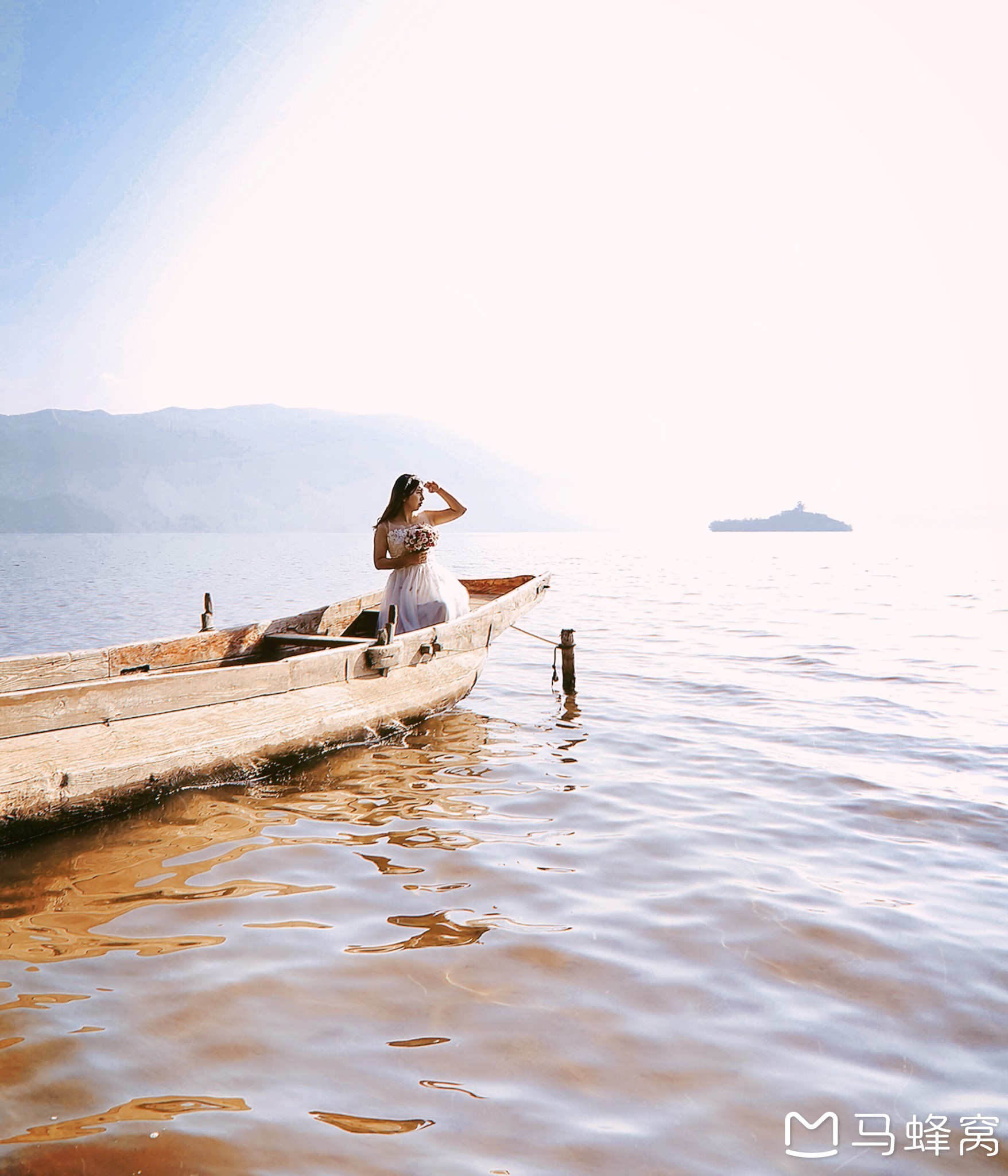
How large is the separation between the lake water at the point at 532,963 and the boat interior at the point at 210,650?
1.71 m

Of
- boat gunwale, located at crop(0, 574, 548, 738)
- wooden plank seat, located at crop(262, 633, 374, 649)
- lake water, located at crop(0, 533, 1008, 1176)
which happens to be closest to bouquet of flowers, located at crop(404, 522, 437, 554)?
boat gunwale, located at crop(0, 574, 548, 738)

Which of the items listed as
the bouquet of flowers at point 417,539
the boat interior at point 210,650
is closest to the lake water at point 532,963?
the boat interior at point 210,650

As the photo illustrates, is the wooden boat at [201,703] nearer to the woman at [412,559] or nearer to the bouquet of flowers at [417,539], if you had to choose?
the woman at [412,559]

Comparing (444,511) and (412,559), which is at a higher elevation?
(444,511)

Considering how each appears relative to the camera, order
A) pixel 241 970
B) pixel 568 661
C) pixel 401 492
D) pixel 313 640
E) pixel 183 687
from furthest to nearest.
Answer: pixel 568 661
pixel 401 492
pixel 313 640
pixel 183 687
pixel 241 970

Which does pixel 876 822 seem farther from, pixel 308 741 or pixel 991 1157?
pixel 308 741

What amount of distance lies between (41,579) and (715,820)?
119 ft

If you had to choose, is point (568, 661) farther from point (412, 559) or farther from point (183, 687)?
point (183, 687)

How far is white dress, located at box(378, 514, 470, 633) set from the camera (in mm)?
8992

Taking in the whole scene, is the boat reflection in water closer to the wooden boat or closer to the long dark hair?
the wooden boat

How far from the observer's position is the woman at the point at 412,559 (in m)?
8.96

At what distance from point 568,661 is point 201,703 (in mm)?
5804

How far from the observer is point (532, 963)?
3.75m

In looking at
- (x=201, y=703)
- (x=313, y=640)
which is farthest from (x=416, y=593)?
(x=201, y=703)
